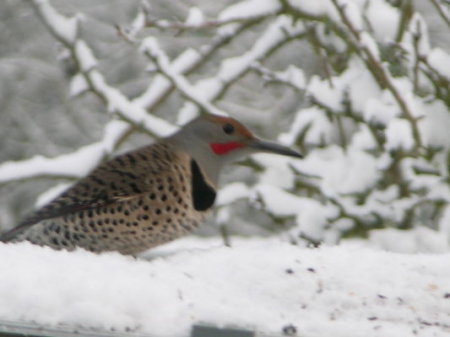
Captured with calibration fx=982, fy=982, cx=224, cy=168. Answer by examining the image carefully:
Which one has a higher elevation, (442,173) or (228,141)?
(228,141)

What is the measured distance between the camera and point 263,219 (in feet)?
24.3

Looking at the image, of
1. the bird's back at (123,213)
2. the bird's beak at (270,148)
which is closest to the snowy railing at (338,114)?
the bird's beak at (270,148)

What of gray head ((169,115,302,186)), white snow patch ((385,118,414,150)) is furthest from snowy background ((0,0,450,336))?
gray head ((169,115,302,186))

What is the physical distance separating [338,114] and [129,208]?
61.5 inches

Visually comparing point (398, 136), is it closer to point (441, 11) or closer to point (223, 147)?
point (441, 11)


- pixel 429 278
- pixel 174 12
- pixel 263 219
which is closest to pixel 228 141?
pixel 429 278

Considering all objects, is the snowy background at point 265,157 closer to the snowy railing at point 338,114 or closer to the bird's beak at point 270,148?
the snowy railing at point 338,114

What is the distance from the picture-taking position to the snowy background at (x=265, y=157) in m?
2.41

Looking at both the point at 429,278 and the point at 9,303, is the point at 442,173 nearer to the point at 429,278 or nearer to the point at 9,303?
the point at 429,278

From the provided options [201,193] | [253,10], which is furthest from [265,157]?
[201,193]

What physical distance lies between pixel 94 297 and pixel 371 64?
2.63 metres

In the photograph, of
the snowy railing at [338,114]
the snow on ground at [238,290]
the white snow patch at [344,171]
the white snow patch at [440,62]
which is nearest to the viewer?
the snow on ground at [238,290]

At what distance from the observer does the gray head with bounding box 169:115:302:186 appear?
3.68m

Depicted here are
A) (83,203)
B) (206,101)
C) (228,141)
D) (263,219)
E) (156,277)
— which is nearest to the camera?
(156,277)
